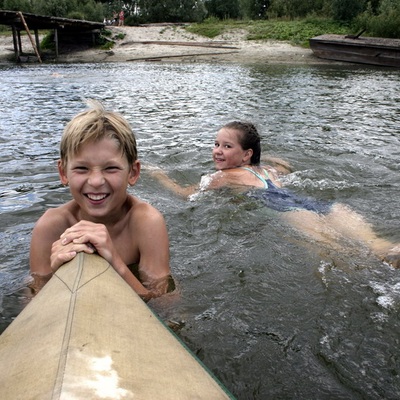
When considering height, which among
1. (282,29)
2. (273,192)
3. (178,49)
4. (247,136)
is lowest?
(178,49)

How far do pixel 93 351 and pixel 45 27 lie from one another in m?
31.9

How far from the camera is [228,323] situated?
262cm

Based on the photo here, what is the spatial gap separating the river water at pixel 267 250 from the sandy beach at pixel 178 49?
53.0 feet

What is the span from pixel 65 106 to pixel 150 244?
9.03m

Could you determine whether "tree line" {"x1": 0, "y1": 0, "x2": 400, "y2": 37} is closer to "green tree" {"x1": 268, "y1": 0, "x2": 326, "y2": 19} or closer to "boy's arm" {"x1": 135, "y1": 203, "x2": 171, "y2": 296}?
"green tree" {"x1": 268, "y1": 0, "x2": 326, "y2": 19}

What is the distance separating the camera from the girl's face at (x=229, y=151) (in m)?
5.23

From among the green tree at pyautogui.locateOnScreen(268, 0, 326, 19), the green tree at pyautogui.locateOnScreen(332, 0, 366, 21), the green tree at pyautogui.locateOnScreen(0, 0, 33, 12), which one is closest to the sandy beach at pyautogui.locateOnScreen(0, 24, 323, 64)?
the green tree at pyautogui.locateOnScreen(0, 0, 33, 12)

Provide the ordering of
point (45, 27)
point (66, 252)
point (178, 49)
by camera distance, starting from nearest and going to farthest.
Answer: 1. point (66, 252)
2. point (178, 49)
3. point (45, 27)

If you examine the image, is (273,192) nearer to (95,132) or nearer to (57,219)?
(57,219)

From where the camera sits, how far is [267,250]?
3.63 m

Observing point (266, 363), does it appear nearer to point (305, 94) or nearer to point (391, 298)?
point (391, 298)

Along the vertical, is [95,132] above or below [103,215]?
above

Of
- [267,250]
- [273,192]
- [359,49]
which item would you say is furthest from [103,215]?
[359,49]

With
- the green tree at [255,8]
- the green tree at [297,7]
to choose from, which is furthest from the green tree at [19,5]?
the green tree at [297,7]
